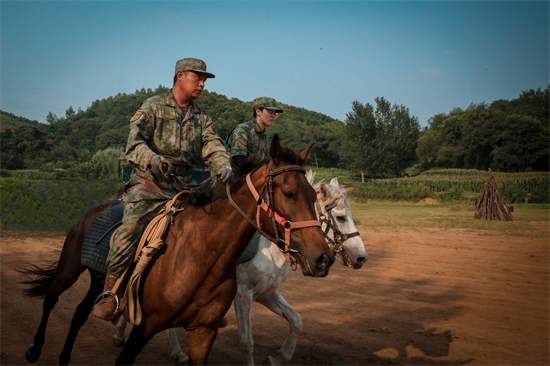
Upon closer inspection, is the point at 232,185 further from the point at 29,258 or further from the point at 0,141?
the point at 0,141

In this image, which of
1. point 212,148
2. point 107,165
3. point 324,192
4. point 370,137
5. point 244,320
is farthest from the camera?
point 370,137

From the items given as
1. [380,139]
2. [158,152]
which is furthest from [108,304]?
[380,139]

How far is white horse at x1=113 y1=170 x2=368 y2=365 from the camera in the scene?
437cm

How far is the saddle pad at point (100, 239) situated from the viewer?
3658 mm

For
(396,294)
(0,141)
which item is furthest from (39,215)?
(396,294)

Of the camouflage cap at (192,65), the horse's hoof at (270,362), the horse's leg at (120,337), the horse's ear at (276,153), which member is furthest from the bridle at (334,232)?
the horse's leg at (120,337)

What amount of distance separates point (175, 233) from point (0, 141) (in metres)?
28.0

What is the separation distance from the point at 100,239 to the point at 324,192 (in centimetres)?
275

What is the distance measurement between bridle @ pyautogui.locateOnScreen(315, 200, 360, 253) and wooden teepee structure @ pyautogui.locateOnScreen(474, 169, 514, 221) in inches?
805

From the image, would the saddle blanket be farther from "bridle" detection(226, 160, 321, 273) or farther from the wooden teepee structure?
the wooden teepee structure

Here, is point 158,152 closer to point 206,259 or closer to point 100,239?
point 100,239

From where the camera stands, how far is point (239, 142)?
16.6 ft

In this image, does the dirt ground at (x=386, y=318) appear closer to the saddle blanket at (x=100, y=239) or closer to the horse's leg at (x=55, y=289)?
the horse's leg at (x=55, y=289)

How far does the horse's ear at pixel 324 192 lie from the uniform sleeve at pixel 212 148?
1.83 m
